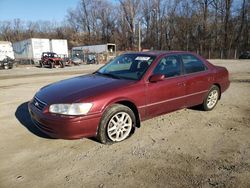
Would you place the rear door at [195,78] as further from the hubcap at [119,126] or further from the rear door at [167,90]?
the hubcap at [119,126]

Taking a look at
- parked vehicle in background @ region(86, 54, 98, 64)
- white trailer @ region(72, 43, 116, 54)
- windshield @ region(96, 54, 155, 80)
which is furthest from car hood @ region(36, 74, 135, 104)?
white trailer @ region(72, 43, 116, 54)

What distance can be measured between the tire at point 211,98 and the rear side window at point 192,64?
62 cm

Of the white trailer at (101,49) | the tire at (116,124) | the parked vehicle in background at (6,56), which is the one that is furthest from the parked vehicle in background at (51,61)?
the tire at (116,124)

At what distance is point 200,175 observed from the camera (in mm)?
3279

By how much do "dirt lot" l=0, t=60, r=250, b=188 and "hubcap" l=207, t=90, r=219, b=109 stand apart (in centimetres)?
75

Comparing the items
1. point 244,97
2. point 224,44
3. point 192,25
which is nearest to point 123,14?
point 192,25

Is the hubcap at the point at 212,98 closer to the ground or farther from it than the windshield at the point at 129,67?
closer to the ground

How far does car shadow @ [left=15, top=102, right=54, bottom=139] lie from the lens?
4742mm

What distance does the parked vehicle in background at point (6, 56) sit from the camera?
29266mm

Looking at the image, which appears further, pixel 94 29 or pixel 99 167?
pixel 94 29

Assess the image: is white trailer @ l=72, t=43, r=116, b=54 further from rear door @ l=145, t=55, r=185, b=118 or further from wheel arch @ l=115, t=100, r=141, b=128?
wheel arch @ l=115, t=100, r=141, b=128

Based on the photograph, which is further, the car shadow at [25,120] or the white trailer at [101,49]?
the white trailer at [101,49]

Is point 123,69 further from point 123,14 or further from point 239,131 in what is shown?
point 123,14

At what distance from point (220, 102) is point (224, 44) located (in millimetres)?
48995
